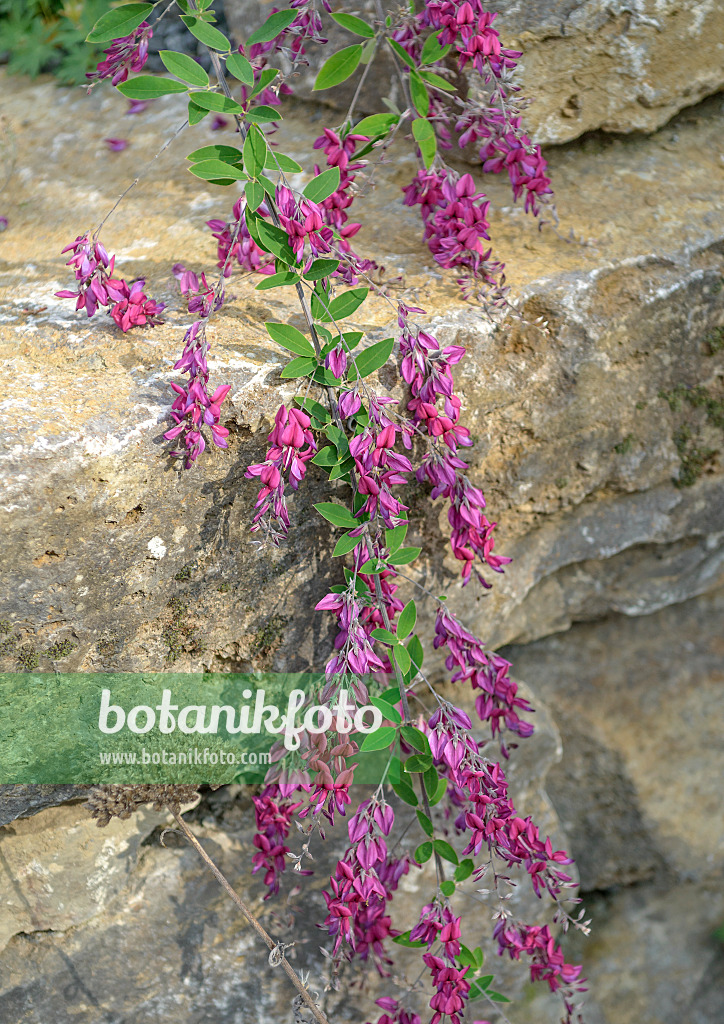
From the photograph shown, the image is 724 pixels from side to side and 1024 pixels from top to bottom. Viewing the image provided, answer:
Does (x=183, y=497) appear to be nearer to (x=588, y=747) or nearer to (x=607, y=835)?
(x=588, y=747)

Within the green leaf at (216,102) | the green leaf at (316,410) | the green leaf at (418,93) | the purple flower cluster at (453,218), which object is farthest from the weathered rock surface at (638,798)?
the green leaf at (216,102)

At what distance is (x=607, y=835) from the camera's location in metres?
2.97

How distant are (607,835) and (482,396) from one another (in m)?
1.87

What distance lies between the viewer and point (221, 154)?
163 cm

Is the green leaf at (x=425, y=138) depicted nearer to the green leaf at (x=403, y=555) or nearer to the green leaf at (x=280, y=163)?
the green leaf at (x=280, y=163)

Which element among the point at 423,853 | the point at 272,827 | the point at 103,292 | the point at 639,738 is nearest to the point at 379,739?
the point at 423,853

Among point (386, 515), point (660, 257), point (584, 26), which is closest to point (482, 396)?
point (386, 515)

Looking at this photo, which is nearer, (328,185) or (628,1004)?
A: (328,185)

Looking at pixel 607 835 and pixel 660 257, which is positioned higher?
pixel 660 257

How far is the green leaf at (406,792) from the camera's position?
1.77 m

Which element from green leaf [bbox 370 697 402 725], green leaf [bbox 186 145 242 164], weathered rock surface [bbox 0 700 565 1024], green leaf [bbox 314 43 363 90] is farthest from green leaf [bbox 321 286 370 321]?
weathered rock surface [bbox 0 700 565 1024]

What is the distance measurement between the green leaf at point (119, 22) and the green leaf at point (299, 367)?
736mm

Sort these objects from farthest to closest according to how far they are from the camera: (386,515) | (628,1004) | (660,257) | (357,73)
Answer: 1. (628,1004)
2. (357,73)
3. (660,257)
4. (386,515)

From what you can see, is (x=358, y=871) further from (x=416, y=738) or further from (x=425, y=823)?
(x=416, y=738)
